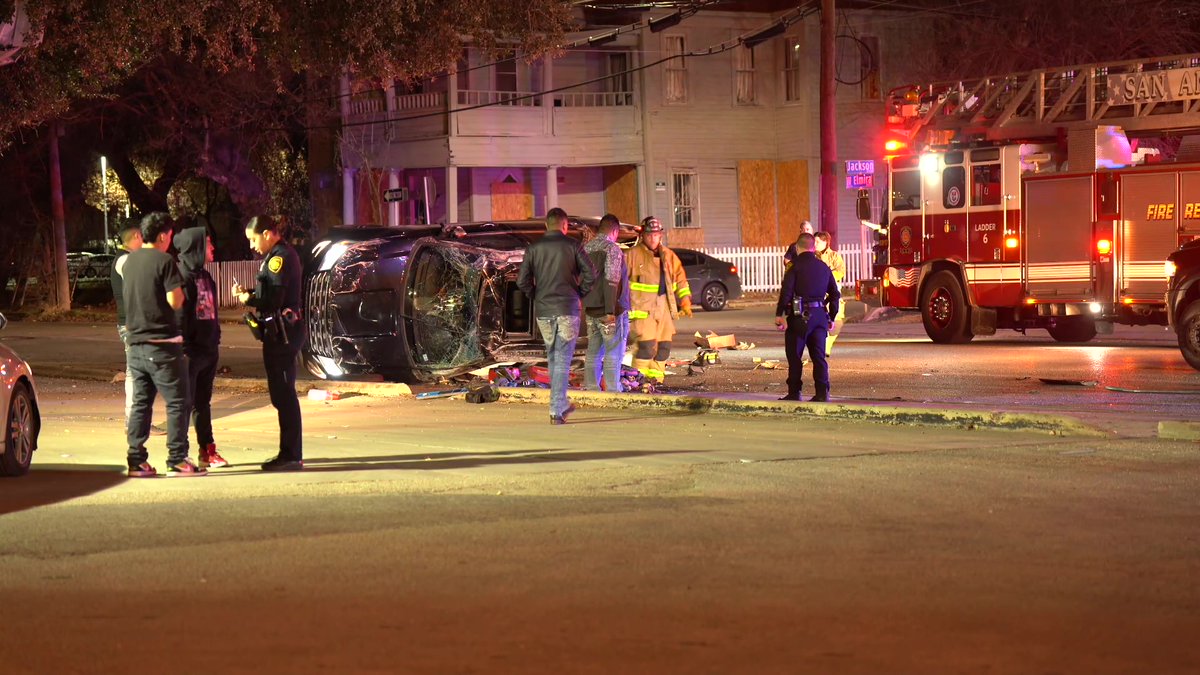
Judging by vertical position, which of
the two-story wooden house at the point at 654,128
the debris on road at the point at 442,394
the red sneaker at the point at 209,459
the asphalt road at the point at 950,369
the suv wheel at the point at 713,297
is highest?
the two-story wooden house at the point at 654,128

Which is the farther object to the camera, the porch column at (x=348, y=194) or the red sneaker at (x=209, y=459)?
the porch column at (x=348, y=194)

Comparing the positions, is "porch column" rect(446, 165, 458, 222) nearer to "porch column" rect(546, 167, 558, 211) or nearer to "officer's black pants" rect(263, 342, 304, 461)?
"porch column" rect(546, 167, 558, 211)

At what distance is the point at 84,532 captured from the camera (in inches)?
356

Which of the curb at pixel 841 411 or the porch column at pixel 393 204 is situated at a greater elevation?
the porch column at pixel 393 204

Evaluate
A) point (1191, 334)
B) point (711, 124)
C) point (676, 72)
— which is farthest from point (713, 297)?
point (1191, 334)

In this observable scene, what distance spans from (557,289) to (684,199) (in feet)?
101

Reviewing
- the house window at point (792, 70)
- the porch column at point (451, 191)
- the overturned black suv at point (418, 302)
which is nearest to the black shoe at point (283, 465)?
the overturned black suv at point (418, 302)

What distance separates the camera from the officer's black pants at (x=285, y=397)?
38.4 ft

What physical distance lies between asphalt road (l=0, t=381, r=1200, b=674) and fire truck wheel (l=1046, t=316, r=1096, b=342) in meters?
11.6

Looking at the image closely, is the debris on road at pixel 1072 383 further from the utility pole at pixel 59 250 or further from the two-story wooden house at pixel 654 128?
the utility pole at pixel 59 250

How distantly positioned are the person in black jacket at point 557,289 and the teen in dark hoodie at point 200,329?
3.42 metres

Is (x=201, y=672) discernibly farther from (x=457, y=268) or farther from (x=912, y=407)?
(x=457, y=268)

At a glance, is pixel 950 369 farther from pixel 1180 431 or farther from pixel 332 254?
pixel 332 254

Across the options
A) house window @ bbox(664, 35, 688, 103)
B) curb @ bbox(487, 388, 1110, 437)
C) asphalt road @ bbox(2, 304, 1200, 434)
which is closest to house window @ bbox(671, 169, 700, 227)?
house window @ bbox(664, 35, 688, 103)
